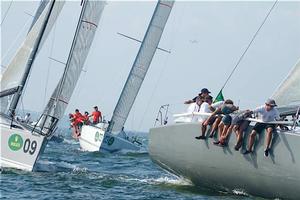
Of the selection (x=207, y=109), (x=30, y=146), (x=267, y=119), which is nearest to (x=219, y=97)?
(x=207, y=109)

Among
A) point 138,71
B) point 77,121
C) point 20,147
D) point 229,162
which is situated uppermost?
point 138,71

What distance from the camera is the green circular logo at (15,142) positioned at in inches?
642

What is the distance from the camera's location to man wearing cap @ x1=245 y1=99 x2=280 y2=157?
12806 millimetres

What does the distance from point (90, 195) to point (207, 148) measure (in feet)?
7.87

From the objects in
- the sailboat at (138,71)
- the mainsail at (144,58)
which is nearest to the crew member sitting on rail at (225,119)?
the sailboat at (138,71)

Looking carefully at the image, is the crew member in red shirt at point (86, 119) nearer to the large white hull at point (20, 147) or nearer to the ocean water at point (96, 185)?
the ocean water at point (96, 185)

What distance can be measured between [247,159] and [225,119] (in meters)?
0.82

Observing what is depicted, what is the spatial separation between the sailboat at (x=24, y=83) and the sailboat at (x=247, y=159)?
3.05 meters

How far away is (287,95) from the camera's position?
43.4ft

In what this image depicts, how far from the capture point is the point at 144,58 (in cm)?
3034

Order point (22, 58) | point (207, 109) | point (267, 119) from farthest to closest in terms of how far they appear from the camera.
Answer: point (22, 58) → point (207, 109) → point (267, 119)

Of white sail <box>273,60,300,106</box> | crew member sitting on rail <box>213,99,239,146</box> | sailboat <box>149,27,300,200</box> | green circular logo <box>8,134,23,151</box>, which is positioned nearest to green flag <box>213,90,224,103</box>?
sailboat <box>149,27,300,200</box>

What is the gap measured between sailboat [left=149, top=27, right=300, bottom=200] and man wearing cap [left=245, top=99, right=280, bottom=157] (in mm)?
101

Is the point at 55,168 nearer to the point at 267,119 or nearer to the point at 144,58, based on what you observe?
the point at 267,119
